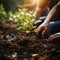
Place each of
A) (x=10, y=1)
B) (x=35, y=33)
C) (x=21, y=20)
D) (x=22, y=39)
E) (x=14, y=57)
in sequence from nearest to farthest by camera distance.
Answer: (x=14, y=57) → (x=22, y=39) → (x=35, y=33) → (x=21, y=20) → (x=10, y=1)

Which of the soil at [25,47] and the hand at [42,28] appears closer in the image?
the soil at [25,47]

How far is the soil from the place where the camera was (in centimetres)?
204

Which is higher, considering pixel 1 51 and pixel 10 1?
pixel 1 51

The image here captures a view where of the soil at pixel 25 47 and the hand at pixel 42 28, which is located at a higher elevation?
the hand at pixel 42 28

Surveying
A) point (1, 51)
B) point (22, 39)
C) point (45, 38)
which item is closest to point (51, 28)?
point (45, 38)

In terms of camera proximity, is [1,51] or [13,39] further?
[13,39]

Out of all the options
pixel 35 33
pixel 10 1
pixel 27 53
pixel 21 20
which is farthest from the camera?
pixel 10 1

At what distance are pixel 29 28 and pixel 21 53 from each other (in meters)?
0.88

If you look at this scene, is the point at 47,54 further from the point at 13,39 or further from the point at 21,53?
the point at 13,39

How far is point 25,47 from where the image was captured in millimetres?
2352

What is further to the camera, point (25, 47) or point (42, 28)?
point (42, 28)

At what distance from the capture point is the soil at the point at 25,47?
2045 millimetres

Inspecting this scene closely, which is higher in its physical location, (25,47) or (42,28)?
(42,28)

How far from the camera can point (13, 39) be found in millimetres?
2639
